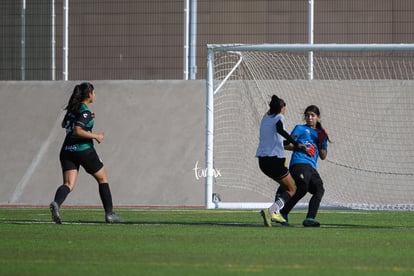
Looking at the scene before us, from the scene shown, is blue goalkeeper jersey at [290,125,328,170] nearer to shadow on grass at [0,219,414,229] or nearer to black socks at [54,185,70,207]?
shadow on grass at [0,219,414,229]

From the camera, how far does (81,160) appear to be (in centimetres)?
1487

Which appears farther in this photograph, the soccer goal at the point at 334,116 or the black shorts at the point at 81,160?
the soccer goal at the point at 334,116

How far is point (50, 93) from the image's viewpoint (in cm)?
2541

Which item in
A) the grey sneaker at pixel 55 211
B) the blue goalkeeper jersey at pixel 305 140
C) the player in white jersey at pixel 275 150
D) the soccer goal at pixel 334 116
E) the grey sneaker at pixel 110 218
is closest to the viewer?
→ the grey sneaker at pixel 55 211

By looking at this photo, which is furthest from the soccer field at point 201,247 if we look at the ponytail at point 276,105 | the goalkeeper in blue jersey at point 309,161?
the ponytail at point 276,105

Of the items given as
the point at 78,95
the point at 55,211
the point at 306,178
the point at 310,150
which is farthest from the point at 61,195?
the point at 310,150

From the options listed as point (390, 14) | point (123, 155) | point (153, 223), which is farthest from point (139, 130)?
point (153, 223)

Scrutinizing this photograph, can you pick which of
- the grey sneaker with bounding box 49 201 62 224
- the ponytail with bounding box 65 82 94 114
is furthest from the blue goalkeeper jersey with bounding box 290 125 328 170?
the grey sneaker with bounding box 49 201 62 224

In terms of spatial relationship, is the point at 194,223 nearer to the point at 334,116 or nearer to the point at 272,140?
the point at 272,140

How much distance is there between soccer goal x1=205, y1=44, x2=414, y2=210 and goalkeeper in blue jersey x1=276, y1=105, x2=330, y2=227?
717 centimetres

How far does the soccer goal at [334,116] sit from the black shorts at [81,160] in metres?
7.15

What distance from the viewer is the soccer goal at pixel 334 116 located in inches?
880

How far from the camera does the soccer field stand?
9141 millimetres

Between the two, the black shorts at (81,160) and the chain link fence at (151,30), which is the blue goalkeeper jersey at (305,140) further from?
the chain link fence at (151,30)
